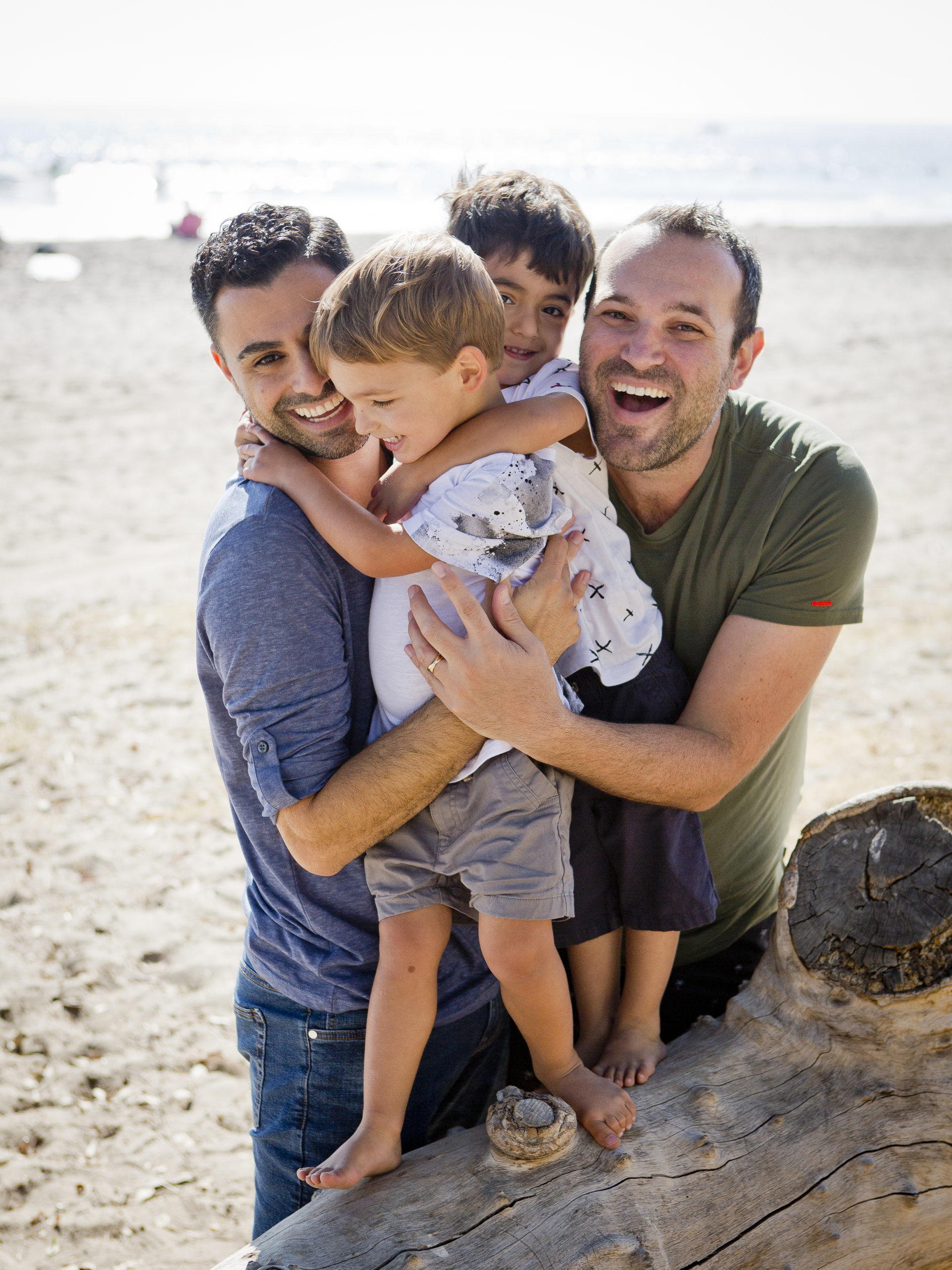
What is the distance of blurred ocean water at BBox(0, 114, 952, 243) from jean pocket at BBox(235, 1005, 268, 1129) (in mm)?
7144

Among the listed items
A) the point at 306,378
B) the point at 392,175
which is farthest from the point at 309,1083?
the point at 392,175

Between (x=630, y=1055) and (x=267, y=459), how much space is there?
1.62 meters

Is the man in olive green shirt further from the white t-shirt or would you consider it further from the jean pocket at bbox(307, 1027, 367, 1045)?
the jean pocket at bbox(307, 1027, 367, 1045)

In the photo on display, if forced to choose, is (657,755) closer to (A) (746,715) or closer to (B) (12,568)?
(A) (746,715)

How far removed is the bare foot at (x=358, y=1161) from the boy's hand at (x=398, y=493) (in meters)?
1.29

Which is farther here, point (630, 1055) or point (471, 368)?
point (630, 1055)

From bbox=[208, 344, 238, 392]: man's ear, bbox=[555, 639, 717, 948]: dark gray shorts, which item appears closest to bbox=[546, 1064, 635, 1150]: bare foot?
bbox=[555, 639, 717, 948]: dark gray shorts

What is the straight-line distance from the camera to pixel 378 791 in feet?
6.91

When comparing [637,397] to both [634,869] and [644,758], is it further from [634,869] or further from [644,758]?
[634,869]

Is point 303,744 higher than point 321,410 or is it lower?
lower

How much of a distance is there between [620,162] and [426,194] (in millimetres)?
25462

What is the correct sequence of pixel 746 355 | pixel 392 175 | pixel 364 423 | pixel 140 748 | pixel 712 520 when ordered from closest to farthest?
pixel 364 423, pixel 712 520, pixel 746 355, pixel 140 748, pixel 392 175

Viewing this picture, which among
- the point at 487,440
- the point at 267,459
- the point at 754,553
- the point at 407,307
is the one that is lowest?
the point at 754,553

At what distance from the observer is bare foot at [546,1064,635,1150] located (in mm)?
2064
